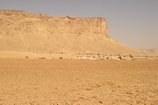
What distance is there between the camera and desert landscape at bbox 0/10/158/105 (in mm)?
8680

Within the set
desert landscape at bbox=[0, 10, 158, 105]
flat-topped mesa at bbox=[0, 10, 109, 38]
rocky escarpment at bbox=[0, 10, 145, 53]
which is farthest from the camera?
flat-topped mesa at bbox=[0, 10, 109, 38]

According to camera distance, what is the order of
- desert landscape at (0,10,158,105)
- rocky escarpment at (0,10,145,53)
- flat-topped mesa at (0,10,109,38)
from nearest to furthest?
desert landscape at (0,10,158,105), rocky escarpment at (0,10,145,53), flat-topped mesa at (0,10,109,38)

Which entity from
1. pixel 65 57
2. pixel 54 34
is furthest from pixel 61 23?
pixel 65 57

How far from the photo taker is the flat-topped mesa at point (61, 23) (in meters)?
98.6

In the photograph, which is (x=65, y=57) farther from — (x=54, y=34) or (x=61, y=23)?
(x=61, y=23)

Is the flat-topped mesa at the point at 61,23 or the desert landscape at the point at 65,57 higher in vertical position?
the flat-topped mesa at the point at 61,23

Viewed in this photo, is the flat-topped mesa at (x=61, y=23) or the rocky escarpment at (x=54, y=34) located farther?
the flat-topped mesa at (x=61, y=23)

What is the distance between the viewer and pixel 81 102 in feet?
26.1

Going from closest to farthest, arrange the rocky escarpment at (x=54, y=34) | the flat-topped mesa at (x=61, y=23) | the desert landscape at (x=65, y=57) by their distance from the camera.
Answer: the desert landscape at (x=65, y=57), the rocky escarpment at (x=54, y=34), the flat-topped mesa at (x=61, y=23)

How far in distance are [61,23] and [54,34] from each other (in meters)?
9.54

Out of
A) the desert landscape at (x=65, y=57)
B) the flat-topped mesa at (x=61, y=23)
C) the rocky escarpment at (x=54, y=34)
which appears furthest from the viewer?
the flat-topped mesa at (x=61, y=23)

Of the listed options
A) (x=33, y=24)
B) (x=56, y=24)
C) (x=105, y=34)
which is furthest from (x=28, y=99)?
(x=105, y=34)

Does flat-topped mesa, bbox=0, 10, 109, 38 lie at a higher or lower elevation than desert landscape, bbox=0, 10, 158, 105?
higher

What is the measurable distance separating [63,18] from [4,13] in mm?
29409
